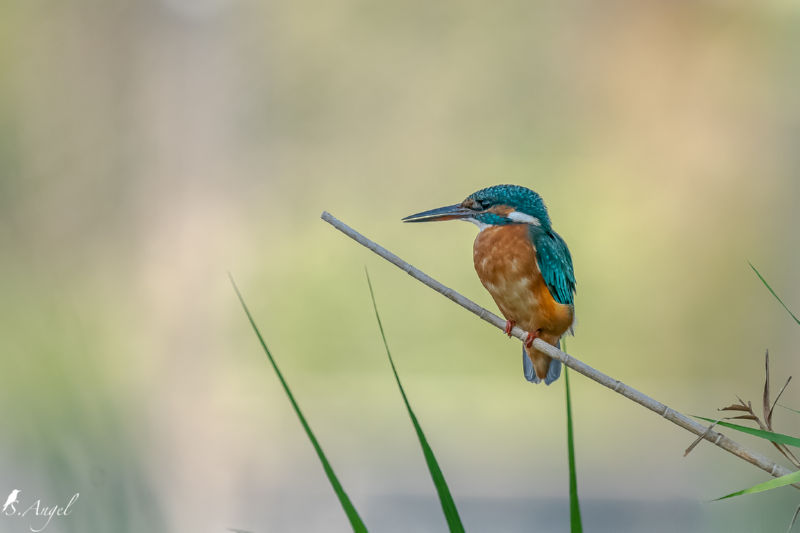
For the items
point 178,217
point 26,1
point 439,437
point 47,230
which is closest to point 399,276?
point 439,437

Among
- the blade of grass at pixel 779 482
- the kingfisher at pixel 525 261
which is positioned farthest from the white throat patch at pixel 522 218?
the blade of grass at pixel 779 482

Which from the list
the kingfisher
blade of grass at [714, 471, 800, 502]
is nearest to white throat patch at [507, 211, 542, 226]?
the kingfisher

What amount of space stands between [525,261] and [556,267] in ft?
0.08

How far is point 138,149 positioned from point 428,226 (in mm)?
1077

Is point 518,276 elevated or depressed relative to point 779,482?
elevated

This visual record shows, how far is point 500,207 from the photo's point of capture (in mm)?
572

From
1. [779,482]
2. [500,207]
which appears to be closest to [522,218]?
[500,207]

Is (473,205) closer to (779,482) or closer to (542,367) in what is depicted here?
(542,367)

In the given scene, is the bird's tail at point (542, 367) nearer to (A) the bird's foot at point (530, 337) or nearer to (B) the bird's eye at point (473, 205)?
(A) the bird's foot at point (530, 337)

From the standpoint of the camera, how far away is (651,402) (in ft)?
1.13

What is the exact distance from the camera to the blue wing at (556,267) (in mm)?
544

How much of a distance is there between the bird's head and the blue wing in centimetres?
3

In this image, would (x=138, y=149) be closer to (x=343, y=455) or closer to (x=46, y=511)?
(x=343, y=455)

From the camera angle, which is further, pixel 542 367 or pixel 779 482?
pixel 542 367
